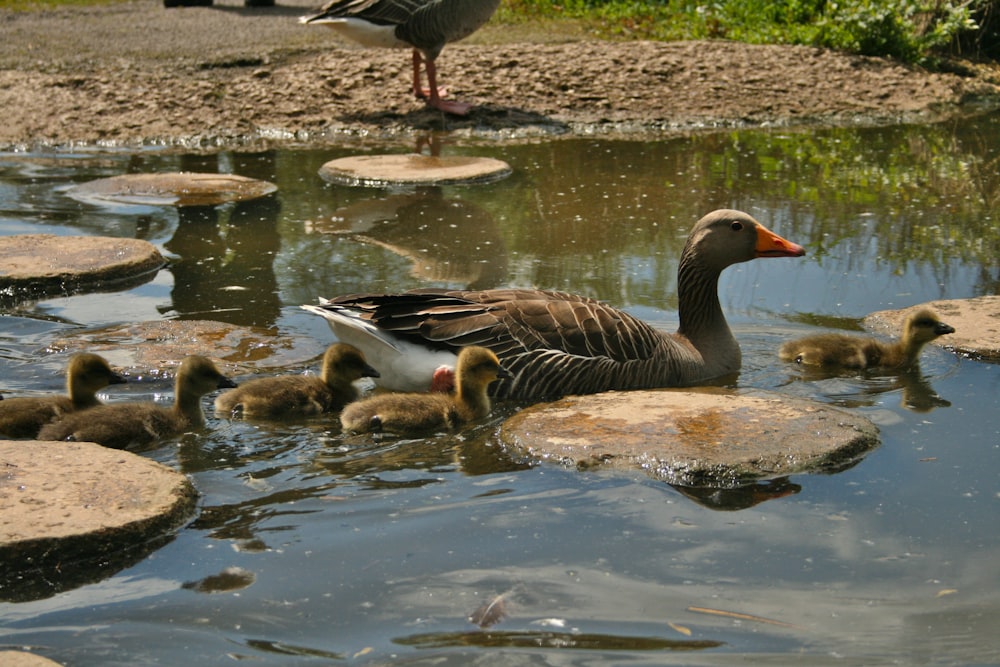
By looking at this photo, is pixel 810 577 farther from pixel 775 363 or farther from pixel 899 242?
pixel 899 242

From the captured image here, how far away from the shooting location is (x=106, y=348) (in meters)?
7.14

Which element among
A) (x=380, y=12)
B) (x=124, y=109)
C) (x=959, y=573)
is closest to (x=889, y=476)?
(x=959, y=573)

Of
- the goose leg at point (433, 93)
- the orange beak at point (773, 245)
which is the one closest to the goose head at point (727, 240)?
the orange beak at point (773, 245)

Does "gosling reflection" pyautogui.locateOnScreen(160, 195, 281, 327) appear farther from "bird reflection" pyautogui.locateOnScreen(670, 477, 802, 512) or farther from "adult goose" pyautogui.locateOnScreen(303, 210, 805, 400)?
"bird reflection" pyautogui.locateOnScreen(670, 477, 802, 512)

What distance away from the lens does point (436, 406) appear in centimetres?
624

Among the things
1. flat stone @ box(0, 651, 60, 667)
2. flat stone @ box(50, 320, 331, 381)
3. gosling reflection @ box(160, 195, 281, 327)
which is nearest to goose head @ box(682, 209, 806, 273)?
flat stone @ box(50, 320, 331, 381)

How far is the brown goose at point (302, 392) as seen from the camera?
6.24 metres

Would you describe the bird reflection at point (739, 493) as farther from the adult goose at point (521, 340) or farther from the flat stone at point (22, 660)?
the flat stone at point (22, 660)

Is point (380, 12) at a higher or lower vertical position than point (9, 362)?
higher

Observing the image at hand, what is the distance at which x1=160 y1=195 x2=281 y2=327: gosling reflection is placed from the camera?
8109 millimetres

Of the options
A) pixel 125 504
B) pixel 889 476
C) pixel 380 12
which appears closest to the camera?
pixel 125 504

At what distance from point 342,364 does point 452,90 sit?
9121 mm

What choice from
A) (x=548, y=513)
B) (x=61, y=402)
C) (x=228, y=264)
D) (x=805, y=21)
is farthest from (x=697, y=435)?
(x=805, y=21)

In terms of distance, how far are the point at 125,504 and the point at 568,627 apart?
6.10ft
